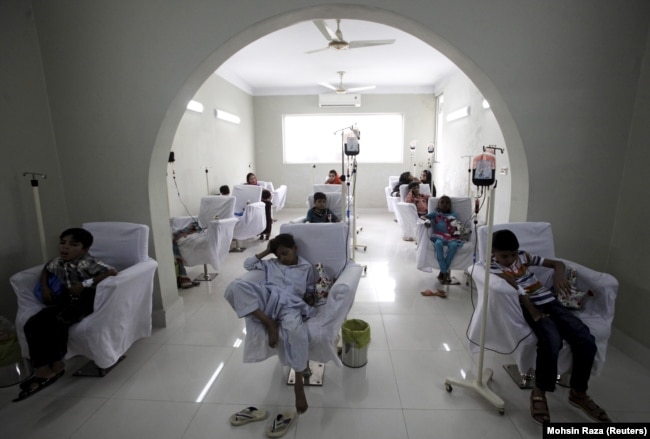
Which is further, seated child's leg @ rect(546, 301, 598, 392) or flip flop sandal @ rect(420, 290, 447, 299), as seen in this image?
flip flop sandal @ rect(420, 290, 447, 299)

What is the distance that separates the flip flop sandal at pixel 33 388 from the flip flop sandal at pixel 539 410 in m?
2.67

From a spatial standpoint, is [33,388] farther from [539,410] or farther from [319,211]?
[539,410]

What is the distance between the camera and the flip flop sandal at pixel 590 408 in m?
1.71

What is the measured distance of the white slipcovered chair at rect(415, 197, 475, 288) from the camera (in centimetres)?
319

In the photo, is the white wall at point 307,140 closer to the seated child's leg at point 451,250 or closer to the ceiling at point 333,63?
the ceiling at point 333,63

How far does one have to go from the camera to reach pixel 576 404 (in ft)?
5.86

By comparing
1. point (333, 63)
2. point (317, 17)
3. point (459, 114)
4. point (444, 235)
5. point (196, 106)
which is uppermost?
point (333, 63)

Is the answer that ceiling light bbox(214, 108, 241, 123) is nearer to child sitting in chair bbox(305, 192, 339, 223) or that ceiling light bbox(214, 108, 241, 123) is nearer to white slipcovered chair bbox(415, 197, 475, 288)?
child sitting in chair bbox(305, 192, 339, 223)

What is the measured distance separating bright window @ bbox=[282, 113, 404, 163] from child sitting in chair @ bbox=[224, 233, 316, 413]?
590 cm

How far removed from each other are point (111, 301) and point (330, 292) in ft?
4.10

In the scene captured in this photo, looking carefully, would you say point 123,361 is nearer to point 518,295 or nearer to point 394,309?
point 394,309

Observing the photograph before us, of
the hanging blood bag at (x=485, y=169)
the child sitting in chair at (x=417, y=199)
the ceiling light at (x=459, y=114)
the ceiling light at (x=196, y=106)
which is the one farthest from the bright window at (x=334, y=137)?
the hanging blood bag at (x=485, y=169)

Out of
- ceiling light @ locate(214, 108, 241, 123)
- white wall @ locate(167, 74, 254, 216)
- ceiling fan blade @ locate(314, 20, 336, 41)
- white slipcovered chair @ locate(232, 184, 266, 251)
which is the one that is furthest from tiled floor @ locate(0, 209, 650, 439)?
ceiling light @ locate(214, 108, 241, 123)

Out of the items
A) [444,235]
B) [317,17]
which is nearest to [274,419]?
[444,235]
